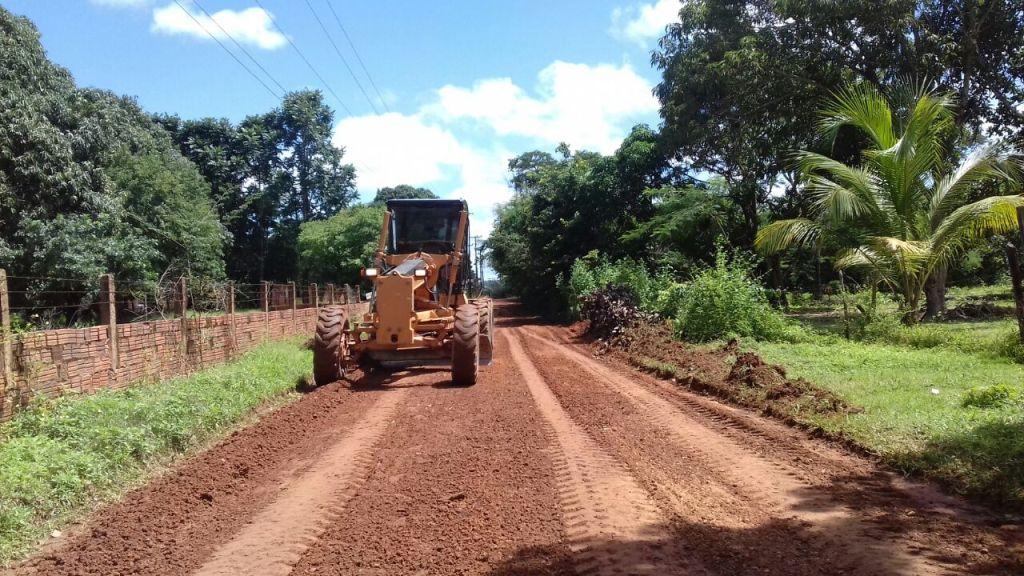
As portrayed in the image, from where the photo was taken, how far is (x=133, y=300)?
15898 mm

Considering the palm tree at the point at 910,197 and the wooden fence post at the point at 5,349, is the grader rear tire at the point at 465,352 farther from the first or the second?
the palm tree at the point at 910,197

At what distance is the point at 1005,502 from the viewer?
4.67m

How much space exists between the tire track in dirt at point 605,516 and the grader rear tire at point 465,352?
3.48 meters

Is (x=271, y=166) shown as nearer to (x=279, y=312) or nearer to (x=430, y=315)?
(x=279, y=312)

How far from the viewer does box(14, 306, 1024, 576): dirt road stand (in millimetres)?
3924

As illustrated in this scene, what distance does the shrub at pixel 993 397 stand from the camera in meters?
6.71

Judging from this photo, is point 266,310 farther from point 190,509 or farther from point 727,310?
point 190,509

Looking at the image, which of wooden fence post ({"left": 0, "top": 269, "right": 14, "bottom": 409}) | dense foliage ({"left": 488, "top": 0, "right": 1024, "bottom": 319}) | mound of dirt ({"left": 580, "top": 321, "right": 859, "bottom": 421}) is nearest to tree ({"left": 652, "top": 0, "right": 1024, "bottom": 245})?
dense foliage ({"left": 488, "top": 0, "right": 1024, "bottom": 319})

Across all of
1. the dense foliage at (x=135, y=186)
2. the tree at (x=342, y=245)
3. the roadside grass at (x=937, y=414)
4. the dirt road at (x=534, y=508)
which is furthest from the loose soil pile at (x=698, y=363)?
the tree at (x=342, y=245)

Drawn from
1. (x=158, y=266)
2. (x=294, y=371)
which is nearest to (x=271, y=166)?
(x=158, y=266)

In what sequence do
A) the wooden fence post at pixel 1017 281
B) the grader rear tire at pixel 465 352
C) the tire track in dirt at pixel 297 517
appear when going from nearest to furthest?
the tire track in dirt at pixel 297 517
the wooden fence post at pixel 1017 281
the grader rear tire at pixel 465 352

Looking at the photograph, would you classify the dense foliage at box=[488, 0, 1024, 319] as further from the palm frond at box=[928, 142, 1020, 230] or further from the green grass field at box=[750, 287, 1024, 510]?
the green grass field at box=[750, 287, 1024, 510]

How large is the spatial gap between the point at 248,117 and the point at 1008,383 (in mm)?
42541

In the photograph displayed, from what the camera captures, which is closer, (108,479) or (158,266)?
(108,479)
